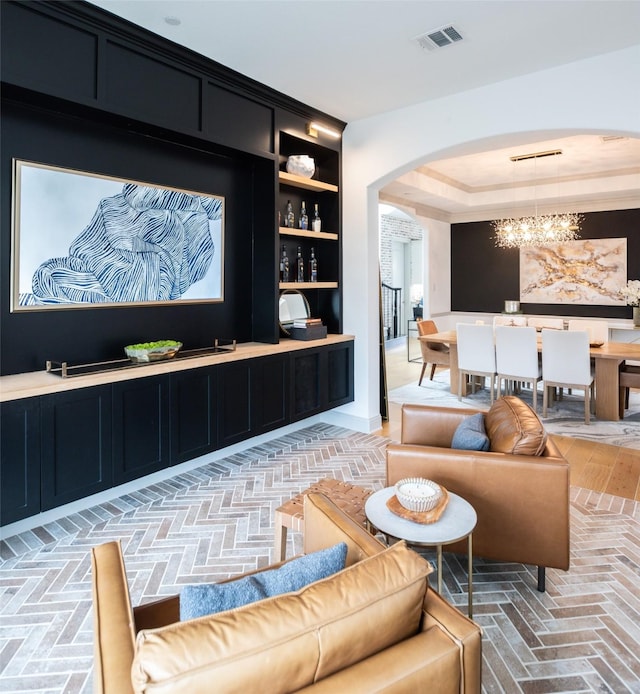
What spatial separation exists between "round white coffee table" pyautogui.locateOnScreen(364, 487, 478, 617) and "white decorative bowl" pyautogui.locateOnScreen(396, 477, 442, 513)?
6 centimetres

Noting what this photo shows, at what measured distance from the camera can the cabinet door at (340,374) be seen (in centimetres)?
489

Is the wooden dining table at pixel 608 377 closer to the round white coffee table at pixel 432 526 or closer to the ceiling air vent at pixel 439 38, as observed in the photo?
the ceiling air vent at pixel 439 38

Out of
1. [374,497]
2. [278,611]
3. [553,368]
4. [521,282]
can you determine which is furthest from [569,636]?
[521,282]

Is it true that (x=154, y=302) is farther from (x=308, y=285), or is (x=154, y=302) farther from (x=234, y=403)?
(x=308, y=285)

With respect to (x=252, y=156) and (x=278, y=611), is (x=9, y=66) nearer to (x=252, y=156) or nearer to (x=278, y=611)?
(x=252, y=156)

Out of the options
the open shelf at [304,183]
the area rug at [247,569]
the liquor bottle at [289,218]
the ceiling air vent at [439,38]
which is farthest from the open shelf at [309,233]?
the area rug at [247,569]

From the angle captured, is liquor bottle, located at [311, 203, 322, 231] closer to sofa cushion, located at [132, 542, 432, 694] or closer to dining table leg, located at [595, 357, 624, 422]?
dining table leg, located at [595, 357, 624, 422]

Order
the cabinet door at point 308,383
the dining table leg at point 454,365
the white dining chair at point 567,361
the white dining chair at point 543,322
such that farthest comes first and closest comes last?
the white dining chair at point 543,322 < the dining table leg at point 454,365 < the white dining chair at point 567,361 < the cabinet door at point 308,383

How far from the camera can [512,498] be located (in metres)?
2.31

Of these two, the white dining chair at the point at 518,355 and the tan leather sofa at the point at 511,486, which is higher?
the white dining chair at the point at 518,355

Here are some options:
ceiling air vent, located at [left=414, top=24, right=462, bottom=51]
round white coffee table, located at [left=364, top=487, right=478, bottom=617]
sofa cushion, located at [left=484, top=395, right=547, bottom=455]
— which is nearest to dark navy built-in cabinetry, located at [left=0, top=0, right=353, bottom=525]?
ceiling air vent, located at [left=414, top=24, right=462, bottom=51]

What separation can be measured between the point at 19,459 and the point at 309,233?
3110mm

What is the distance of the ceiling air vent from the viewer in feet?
10.4

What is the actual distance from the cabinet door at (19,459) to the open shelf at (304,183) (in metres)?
2.87
